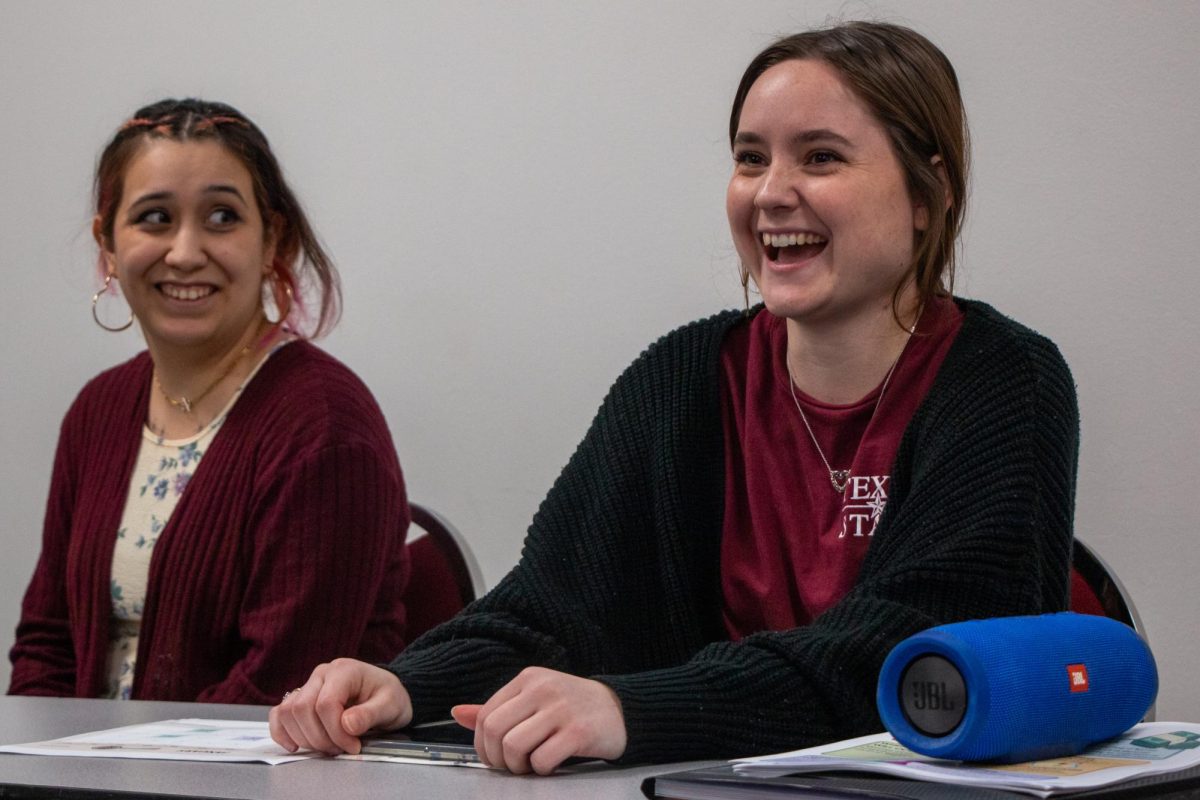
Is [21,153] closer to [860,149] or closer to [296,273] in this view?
[296,273]

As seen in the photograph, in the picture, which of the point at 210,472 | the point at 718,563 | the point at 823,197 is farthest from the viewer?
the point at 210,472

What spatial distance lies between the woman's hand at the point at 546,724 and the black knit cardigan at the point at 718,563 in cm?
2

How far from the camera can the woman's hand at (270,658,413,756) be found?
3.49 ft

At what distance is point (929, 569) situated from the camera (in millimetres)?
1132

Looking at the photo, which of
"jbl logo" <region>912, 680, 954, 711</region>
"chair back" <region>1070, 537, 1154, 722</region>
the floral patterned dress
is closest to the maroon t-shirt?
"chair back" <region>1070, 537, 1154, 722</region>

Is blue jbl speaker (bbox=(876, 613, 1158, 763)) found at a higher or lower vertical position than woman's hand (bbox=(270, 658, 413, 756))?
higher

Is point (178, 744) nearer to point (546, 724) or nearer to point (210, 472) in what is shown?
point (546, 724)

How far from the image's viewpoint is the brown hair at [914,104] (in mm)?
1301

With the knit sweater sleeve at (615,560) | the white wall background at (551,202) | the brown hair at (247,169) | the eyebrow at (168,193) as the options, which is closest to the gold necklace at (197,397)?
the brown hair at (247,169)

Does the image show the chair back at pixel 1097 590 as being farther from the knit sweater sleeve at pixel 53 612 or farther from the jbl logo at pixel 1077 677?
the knit sweater sleeve at pixel 53 612

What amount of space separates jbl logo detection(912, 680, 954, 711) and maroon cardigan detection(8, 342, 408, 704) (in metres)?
1.01

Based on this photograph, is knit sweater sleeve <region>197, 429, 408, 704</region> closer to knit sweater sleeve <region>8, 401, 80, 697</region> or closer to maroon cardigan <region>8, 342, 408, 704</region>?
maroon cardigan <region>8, 342, 408, 704</region>

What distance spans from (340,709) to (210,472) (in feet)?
2.82

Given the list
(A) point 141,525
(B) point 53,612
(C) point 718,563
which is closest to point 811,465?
(C) point 718,563
